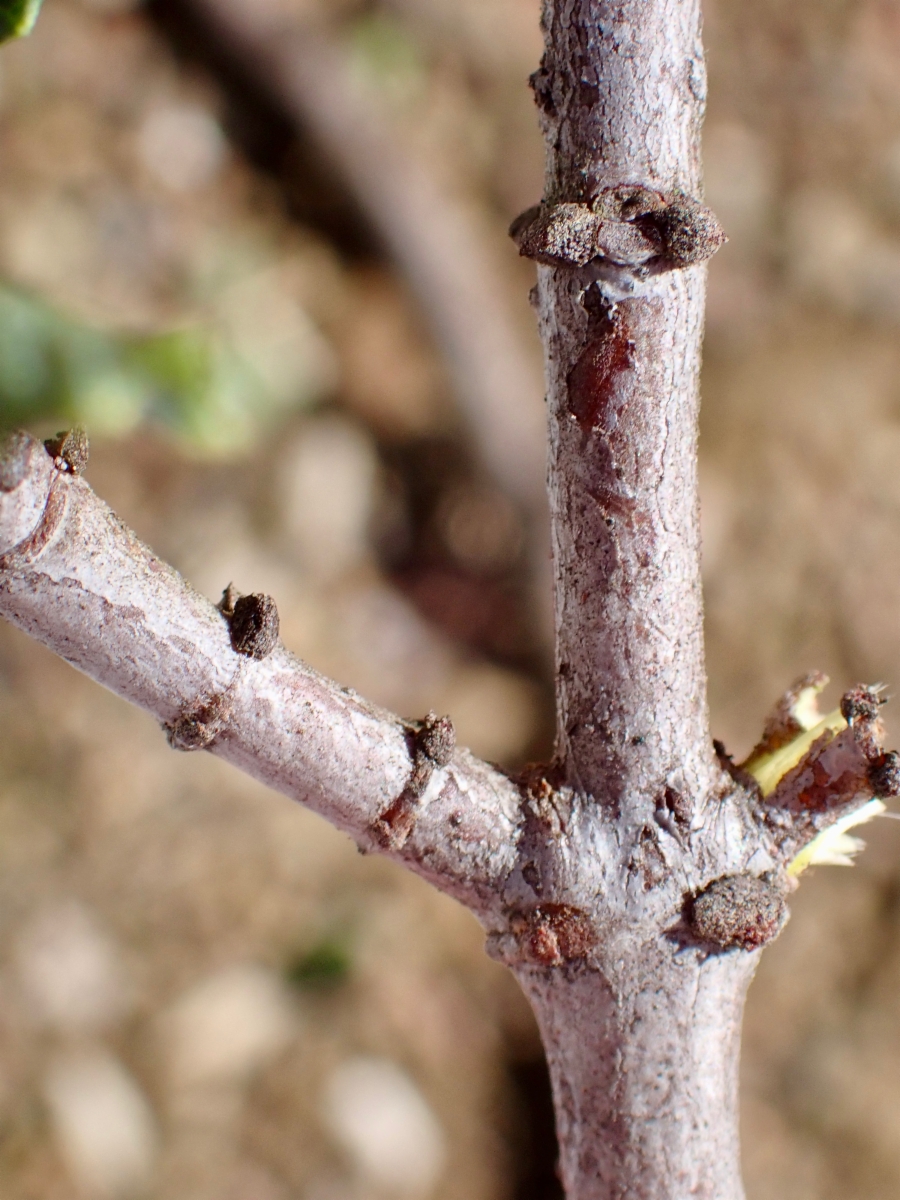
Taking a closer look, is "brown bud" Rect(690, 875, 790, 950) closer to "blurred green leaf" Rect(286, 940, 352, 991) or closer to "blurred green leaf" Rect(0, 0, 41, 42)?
"blurred green leaf" Rect(0, 0, 41, 42)

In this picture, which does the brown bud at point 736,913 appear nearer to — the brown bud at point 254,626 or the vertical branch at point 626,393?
the vertical branch at point 626,393

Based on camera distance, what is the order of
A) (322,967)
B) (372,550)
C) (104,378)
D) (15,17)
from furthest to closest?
(372,550) < (322,967) < (104,378) < (15,17)

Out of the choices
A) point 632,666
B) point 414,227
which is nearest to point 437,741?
point 632,666

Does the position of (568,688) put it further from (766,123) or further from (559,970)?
(766,123)

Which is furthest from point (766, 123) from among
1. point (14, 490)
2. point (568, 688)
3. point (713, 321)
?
point (14, 490)

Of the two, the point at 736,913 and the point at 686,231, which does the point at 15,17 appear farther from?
the point at 736,913

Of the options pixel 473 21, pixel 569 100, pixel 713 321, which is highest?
pixel 473 21

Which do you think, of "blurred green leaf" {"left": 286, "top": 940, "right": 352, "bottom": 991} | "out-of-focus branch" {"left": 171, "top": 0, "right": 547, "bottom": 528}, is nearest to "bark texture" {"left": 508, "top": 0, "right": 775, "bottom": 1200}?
"blurred green leaf" {"left": 286, "top": 940, "right": 352, "bottom": 991}
